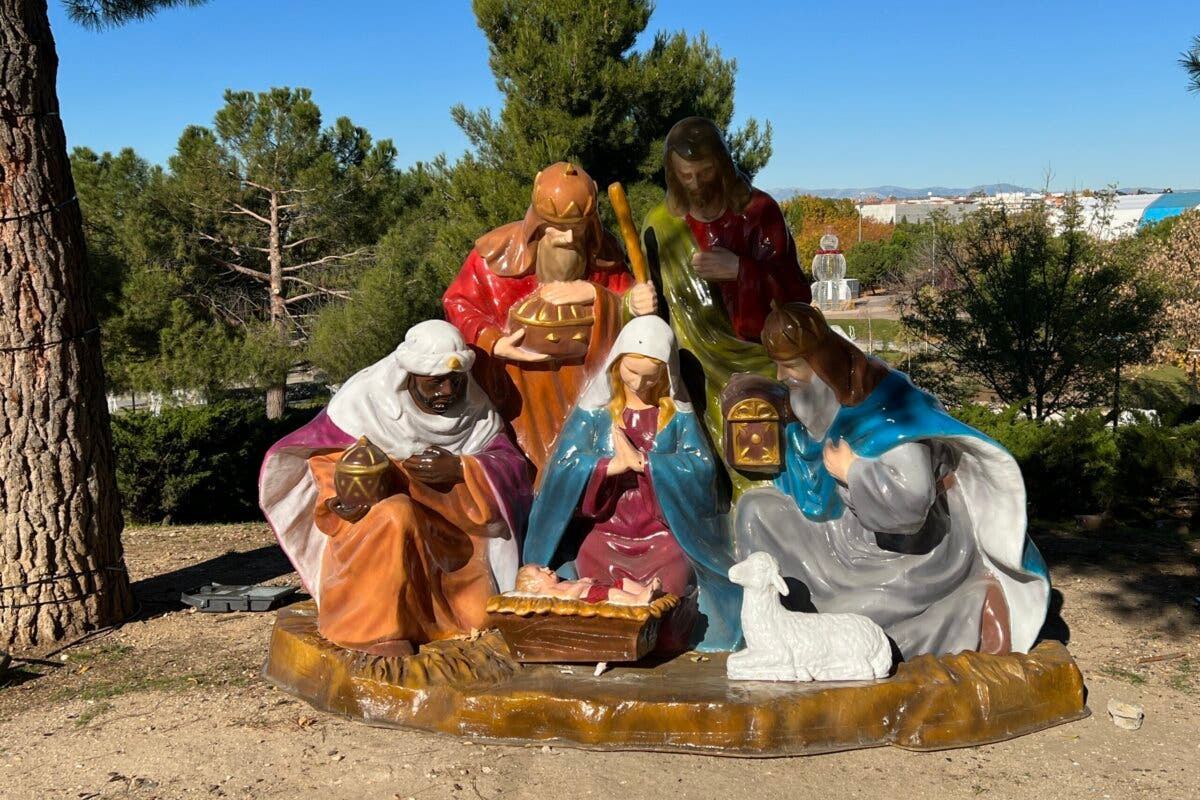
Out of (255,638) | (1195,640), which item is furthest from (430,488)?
(1195,640)

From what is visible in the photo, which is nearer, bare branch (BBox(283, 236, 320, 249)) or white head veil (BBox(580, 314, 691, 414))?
white head veil (BBox(580, 314, 691, 414))

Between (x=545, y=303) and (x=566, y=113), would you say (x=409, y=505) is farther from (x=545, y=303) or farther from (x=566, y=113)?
(x=566, y=113)

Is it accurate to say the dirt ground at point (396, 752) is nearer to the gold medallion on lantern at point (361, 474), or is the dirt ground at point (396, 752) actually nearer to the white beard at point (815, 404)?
the gold medallion on lantern at point (361, 474)

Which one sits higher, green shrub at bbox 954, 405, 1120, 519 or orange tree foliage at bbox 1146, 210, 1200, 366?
orange tree foliage at bbox 1146, 210, 1200, 366

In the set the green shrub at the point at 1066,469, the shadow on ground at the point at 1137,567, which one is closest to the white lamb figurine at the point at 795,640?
the shadow on ground at the point at 1137,567

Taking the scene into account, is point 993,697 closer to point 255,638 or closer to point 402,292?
point 255,638

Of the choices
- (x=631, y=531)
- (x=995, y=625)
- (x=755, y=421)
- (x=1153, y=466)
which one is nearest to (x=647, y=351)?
(x=755, y=421)

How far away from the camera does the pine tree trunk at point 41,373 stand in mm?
6227

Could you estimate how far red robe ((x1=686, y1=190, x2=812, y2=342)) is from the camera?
5453 millimetres

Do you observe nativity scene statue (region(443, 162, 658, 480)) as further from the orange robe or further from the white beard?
the white beard

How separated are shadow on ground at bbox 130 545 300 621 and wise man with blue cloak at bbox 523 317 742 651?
3001 mm

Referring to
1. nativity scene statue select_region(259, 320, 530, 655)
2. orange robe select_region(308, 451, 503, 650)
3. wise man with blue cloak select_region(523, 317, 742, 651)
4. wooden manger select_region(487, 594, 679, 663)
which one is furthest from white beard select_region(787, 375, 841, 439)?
orange robe select_region(308, 451, 503, 650)

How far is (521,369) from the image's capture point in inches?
222

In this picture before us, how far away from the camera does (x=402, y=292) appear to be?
1421 centimetres
